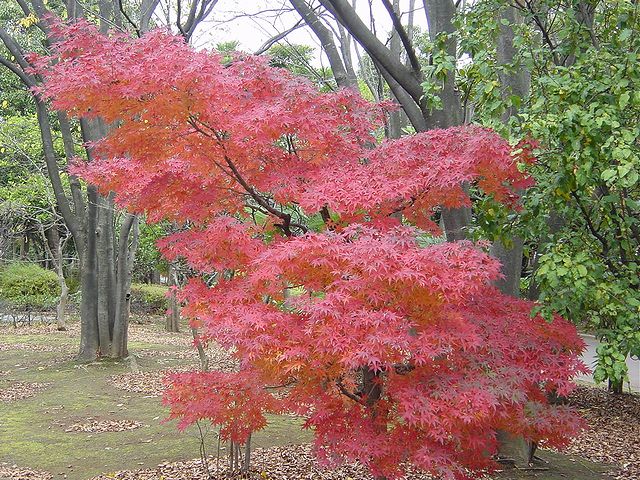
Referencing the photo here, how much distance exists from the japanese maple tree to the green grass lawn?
80.7 inches

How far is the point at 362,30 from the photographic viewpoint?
5.04 metres

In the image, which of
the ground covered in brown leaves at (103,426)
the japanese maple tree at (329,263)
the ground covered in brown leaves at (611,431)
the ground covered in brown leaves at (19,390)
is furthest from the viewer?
the ground covered in brown leaves at (19,390)

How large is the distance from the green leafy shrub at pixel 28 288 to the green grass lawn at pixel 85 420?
7159mm

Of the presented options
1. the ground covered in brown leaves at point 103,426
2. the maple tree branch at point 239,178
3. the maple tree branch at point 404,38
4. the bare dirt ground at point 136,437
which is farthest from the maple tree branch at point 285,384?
the ground covered in brown leaves at point 103,426

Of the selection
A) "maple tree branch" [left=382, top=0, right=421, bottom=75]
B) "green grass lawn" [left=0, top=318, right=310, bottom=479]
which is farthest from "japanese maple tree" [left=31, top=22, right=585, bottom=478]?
"green grass lawn" [left=0, top=318, right=310, bottom=479]

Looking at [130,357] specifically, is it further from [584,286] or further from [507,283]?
[584,286]

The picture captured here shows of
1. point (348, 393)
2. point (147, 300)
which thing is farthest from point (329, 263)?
point (147, 300)

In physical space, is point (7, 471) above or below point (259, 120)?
below

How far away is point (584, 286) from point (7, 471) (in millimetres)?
4947

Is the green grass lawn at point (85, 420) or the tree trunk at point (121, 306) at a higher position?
the tree trunk at point (121, 306)

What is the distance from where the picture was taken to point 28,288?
62.5 feet

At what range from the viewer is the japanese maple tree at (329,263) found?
10.4 feet

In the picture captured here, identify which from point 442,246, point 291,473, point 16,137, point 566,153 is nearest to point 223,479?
point 291,473

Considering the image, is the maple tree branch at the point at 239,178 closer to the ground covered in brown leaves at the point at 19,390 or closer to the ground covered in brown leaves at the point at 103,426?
the ground covered in brown leaves at the point at 103,426
